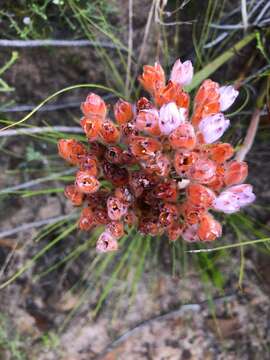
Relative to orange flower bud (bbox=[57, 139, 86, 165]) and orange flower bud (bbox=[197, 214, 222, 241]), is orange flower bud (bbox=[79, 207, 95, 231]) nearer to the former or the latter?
orange flower bud (bbox=[57, 139, 86, 165])

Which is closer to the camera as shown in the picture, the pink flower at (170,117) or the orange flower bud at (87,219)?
the pink flower at (170,117)

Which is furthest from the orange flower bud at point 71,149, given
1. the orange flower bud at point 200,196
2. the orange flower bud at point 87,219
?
the orange flower bud at point 200,196

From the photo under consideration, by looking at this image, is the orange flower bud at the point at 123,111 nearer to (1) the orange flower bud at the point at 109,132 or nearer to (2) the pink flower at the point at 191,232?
(1) the orange flower bud at the point at 109,132

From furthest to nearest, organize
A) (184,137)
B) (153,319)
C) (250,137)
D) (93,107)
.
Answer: (153,319)
(250,137)
(93,107)
(184,137)

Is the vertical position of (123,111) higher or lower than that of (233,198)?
higher

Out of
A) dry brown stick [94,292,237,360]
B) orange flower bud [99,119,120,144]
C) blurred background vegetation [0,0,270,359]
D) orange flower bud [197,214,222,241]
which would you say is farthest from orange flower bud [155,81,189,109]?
dry brown stick [94,292,237,360]

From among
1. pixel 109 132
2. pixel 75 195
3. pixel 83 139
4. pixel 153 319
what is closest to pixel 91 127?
pixel 109 132

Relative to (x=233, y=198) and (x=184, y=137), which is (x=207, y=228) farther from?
(x=184, y=137)
